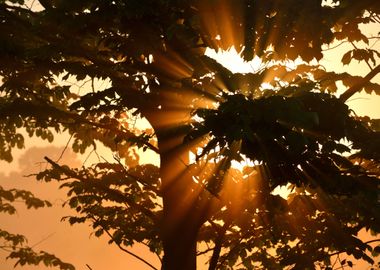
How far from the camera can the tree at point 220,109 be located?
4.50 metres

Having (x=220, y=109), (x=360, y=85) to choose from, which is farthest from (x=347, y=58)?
(x=220, y=109)

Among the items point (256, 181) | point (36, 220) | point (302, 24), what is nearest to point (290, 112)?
point (302, 24)

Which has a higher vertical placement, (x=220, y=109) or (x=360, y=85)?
(x=360, y=85)

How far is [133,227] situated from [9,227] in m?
49.9

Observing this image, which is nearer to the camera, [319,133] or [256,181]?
[319,133]

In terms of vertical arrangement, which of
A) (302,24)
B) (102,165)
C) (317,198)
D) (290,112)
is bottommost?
(290,112)

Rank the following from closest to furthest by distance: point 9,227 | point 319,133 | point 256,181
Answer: point 319,133, point 256,181, point 9,227

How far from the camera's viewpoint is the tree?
4.50 metres

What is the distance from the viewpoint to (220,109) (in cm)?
396

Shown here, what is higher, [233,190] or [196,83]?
[196,83]

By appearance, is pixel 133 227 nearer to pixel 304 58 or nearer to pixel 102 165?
pixel 102 165

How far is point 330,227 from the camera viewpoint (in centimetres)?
734

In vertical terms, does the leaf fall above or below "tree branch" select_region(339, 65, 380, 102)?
above

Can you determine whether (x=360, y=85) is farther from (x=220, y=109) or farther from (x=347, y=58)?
(x=220, y=109)
